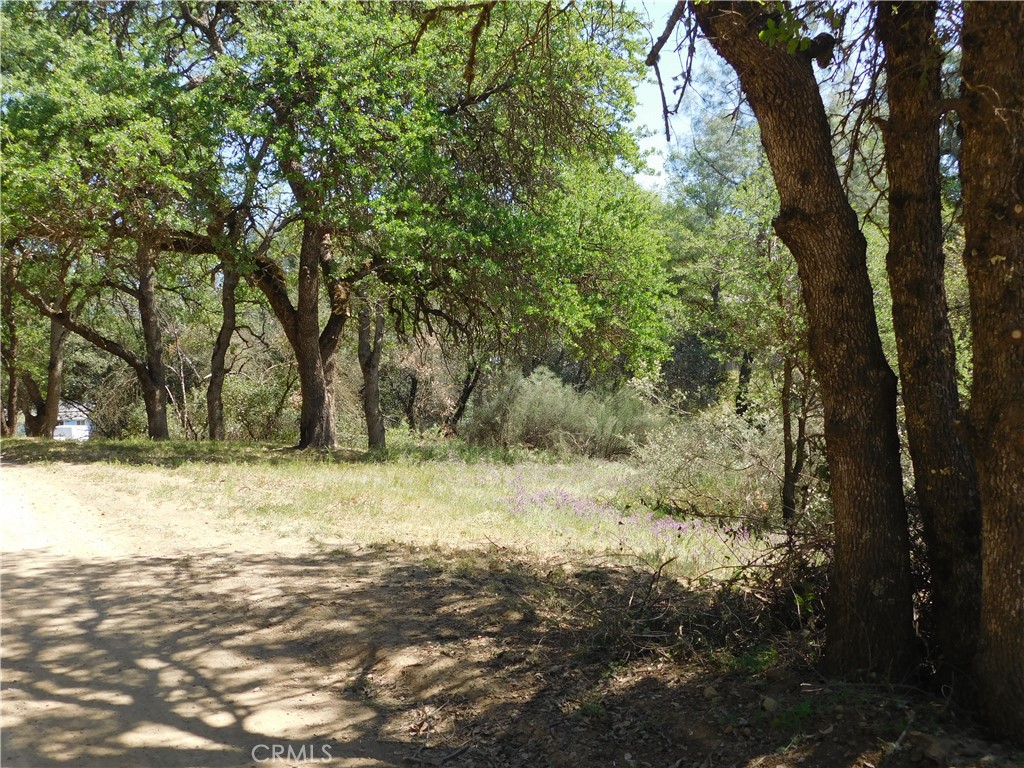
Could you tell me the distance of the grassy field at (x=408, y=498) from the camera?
8.19m

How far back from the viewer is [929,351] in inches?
161

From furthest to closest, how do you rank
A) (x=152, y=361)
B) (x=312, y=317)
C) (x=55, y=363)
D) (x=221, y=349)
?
(x=55, y=363), (x=221, y=349), (x=152, y=361), (x=312, y=317)

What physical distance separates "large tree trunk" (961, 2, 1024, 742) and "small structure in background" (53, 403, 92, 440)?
35781 mm

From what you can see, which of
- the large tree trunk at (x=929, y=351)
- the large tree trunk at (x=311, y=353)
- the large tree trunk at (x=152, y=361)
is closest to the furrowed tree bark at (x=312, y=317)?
the large tree trunk at (x=311, y=353)

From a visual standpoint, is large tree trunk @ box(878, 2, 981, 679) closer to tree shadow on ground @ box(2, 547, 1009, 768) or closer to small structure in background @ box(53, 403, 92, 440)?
tree shadow on ground @ box(2, 547, 1009, 768)

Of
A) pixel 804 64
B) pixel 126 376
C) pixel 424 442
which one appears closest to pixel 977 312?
pixel 804 64

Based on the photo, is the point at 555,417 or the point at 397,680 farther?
the point at 555,417

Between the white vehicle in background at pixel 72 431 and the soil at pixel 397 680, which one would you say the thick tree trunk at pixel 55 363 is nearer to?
the white vehicle in background at pixel 72 431

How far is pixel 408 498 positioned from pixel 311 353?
23.3ft

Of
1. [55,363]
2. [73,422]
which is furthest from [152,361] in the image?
[73,422]

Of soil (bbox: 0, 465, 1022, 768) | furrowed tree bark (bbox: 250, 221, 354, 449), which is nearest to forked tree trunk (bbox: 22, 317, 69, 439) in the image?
furrowed tree bark (bbox: 250, 221, 354, 449)

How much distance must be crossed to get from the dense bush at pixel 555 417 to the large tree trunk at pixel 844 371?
676 inches

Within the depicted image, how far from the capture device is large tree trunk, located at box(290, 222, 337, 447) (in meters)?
16.1

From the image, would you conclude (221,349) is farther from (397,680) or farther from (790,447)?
(397,680)
